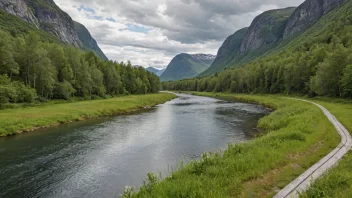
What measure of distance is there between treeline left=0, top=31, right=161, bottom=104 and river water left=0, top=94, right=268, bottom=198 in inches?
1054

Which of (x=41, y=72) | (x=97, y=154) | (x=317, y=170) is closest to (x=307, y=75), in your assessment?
(x=41, y=72)

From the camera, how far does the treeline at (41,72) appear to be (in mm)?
61844

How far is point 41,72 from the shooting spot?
69688 millimetres

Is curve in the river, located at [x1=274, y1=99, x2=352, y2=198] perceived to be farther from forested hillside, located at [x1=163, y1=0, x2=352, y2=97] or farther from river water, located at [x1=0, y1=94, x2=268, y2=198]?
forested hillside, located at [x1=163, y1=0, x2=352, y2=97]

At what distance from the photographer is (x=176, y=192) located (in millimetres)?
12375

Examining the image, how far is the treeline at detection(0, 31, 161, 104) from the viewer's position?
61.8 metres

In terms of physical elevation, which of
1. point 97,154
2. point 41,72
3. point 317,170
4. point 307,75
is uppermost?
point 307,75

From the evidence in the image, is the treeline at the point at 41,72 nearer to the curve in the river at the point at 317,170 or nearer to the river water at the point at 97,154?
the river water at the point at 97,154

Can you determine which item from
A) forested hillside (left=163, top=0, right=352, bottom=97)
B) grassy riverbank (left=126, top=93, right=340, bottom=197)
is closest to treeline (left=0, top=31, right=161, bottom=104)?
grassy riverbank (left=126, top=93, right=340, bottom=197)

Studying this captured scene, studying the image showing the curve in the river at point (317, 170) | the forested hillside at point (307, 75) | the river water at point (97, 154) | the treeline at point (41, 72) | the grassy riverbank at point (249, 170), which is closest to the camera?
the curve in the river at point (317, 170)

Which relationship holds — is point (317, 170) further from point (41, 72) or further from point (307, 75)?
point (307, 75)

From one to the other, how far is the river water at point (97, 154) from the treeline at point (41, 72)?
26.8 metres

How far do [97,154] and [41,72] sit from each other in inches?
2095

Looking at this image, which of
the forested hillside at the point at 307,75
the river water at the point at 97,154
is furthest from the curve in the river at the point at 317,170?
the forested hillside at the point at 307,75
